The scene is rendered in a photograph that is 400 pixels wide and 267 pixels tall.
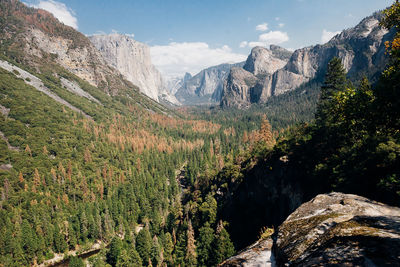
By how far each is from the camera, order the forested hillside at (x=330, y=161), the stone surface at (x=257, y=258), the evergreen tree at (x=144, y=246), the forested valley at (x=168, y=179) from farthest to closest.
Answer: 1. the evergreen tree at (x=144, y=246)
2. the forested valley at (x=168, y=179)
3. the forested hillside at (x=330, y=161)
4. the stone surface at (x=257, y=258)

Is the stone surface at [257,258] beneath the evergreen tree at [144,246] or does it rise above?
above

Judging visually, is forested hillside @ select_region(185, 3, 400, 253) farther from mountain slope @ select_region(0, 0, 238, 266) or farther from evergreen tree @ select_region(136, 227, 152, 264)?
evergreen tree @ select_region(136, 227, 152, 264)

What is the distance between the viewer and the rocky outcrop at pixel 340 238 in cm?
482

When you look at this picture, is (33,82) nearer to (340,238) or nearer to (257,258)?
(257,258)

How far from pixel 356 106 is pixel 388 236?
749 cm

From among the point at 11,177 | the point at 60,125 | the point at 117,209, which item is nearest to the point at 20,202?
the point at 11,177

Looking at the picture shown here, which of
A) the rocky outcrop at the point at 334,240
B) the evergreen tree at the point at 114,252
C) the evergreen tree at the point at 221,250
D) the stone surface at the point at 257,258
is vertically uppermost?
the rocky outcrop at the point at 334,240

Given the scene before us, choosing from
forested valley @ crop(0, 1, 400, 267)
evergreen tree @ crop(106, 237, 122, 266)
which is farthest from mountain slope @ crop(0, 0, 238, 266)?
evergreen tree @ crop(106, 237, 122, 266)

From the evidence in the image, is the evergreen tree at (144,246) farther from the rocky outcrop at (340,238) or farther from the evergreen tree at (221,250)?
the rocky outcrop at (340,238)

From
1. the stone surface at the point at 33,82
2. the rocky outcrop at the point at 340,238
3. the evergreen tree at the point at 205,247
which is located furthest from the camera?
the stone surface at the point at 33,82

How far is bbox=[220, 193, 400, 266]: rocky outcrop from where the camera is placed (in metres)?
4.88

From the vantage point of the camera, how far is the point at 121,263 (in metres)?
49.8

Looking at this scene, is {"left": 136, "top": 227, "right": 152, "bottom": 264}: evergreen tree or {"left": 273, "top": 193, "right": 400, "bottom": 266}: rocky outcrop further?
{"left": 136, "top": 227, "right": 152, "bottom": 264}: evergreen tree

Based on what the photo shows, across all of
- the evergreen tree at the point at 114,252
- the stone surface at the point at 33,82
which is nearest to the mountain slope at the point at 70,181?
the evergreen tree at the point at 114,252
